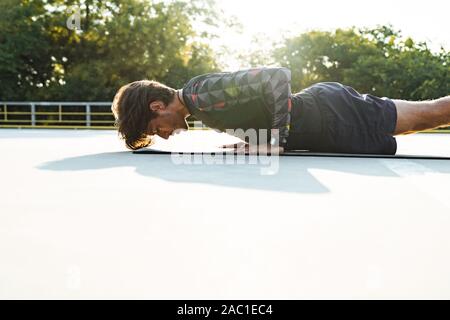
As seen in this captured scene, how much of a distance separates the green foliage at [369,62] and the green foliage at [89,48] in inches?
148

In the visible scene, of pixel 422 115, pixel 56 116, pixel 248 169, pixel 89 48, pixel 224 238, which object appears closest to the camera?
pixel 224 238

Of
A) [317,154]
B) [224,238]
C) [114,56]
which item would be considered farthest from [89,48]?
[224,238]

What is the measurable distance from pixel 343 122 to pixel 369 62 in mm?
13073

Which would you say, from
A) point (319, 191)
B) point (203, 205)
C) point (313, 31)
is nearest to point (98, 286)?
point (203, 205)

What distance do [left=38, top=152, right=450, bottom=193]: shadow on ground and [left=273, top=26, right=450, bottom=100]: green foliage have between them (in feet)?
40.6

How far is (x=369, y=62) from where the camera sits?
14633 millimetres

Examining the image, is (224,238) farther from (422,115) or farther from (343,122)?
(422,115)

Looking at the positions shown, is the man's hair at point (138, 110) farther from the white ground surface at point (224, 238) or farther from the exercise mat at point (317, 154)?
the white ground surface at point (224, 238)

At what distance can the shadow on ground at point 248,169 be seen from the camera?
1521mm

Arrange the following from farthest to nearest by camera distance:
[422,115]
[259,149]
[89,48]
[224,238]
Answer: [89,48]
[422,115]
[259,149]
[224,238]

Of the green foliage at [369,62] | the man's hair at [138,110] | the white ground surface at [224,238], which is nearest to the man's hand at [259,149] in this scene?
the man's hair at [138,110]

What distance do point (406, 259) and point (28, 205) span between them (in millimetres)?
848

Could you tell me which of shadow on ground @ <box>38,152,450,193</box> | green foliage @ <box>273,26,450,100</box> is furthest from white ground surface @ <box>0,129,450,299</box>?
green foliage @ <box>273,26,450,100</box>

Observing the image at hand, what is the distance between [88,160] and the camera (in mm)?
2303
